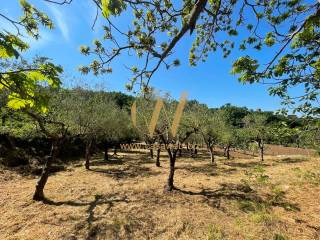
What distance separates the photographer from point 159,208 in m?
10.4

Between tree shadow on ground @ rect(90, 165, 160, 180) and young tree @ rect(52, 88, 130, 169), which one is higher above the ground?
young tree @ rect(52, 88, 130, 169)

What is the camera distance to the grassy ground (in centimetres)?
822

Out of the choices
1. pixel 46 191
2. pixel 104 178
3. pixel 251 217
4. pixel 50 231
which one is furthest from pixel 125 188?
pixel 251 217

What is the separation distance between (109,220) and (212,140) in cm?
1965

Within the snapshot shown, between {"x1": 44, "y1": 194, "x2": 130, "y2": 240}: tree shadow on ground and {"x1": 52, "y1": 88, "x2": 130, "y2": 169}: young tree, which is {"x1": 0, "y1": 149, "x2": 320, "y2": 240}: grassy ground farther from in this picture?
{"x1": 52, "y1": 88, "x2": 130, "y2": 169}: young tree

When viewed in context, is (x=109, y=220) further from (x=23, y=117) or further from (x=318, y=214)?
(x=23, y=117)

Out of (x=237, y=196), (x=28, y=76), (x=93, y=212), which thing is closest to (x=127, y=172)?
(x=93, y=212)

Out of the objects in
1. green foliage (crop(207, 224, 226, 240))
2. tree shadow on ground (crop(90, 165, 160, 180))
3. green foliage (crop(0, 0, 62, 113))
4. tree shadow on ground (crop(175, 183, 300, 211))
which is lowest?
green foliage (crop(207, 224, 226, 240))

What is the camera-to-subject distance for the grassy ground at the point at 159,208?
8.22 m

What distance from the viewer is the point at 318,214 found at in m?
9.77

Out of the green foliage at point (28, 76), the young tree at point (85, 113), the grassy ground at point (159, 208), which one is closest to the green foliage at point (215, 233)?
the grassy ground at point (159, 208)

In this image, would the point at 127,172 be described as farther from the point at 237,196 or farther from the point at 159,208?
the point at 237,196

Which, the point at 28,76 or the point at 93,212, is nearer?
the point at 28,76

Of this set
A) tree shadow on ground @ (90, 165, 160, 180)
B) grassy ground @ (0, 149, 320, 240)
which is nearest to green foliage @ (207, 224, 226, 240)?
grassy ground @ (0, 149, 320, 240)
